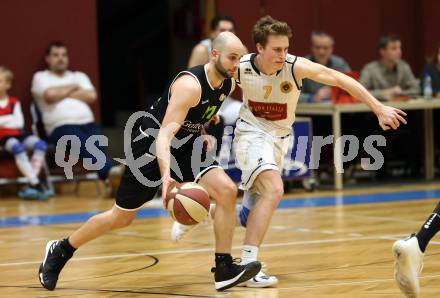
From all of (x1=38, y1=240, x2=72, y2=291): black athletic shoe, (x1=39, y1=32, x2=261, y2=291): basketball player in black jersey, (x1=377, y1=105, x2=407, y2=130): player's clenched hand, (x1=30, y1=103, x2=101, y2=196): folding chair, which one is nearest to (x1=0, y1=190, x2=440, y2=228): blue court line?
(x1=30, y1=103, x2=101, y2=196): folding chair

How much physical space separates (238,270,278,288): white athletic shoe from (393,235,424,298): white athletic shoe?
969mm

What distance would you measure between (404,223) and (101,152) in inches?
183

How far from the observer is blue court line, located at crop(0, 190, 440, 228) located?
9.52 metres

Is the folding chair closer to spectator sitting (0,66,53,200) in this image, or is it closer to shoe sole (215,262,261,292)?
spectator sitting (0,66,53,200)

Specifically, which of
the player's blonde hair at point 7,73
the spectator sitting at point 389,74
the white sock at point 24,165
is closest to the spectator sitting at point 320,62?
the spectator sitting at point 389,74

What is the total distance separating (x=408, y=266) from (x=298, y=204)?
543cm

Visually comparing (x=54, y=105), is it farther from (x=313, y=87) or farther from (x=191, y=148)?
(x=191, y=148)

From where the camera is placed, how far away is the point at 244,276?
18.9 feet

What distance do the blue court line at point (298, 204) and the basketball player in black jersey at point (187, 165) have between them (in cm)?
347

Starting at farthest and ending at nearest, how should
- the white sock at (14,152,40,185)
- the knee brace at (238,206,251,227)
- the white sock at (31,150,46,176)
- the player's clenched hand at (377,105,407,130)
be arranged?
the white sock at (31,150,46,176) → the white sock at (14,152,40,185) → the knee brace at (238,206,251,227) → the player's clenched hand at (377,105,407,130)

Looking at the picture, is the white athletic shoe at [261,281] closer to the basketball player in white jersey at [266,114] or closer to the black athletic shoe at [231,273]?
the basketball player in white jersey at [266,114]

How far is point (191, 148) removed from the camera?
5984 mm

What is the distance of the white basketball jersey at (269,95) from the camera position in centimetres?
632

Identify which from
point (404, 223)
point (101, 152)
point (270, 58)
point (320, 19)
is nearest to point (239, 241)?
point (404, 223)
